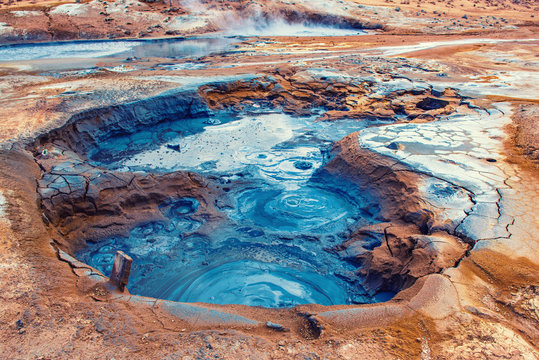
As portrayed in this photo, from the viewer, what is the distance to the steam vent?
94.8 inches

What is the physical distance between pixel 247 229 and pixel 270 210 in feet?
1.60

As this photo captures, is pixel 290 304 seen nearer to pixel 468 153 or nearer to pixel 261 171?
pixel 261 171

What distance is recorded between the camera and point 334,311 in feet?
8.61

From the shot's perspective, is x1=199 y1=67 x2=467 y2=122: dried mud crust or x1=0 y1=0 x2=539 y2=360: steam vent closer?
x1=0 y1=0 x2=539 y2=360: steam vent

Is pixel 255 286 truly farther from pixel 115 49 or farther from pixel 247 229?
pixel 115 49

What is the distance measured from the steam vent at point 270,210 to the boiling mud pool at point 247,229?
0.09 ft

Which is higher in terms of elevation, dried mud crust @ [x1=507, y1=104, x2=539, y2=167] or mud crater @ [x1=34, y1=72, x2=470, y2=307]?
dried mud crust @ [x1=507, y1=104, x2=539, y2=167]

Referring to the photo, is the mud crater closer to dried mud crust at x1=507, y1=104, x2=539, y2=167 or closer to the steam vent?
the steam vent

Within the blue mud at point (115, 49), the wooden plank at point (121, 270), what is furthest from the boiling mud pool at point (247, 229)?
the blue mud at point (115, 49)

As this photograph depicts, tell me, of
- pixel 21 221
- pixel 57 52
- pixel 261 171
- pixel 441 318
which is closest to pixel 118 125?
pixel 261 171

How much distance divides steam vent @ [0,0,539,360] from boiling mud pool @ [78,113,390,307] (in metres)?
0.03

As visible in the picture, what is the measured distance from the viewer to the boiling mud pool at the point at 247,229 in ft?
12.1

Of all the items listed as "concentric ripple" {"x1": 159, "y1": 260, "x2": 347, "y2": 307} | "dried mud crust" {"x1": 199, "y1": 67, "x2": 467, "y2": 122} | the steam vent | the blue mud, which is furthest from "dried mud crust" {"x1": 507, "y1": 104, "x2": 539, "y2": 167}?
the blue mud

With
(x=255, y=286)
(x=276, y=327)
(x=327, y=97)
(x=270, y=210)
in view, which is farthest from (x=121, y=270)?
(x=327, y=97)
